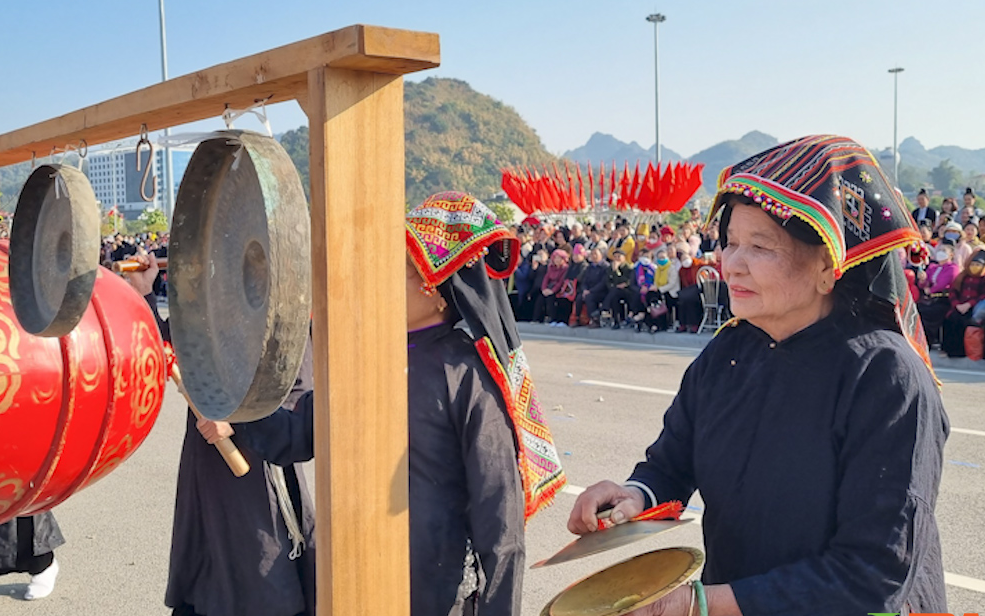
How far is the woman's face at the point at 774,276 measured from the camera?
183 cm

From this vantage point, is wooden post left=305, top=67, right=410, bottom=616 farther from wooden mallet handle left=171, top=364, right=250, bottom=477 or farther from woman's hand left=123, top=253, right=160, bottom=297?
woman's hand left=123, top=253, right=160, bottom=297

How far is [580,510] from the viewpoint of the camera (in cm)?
203

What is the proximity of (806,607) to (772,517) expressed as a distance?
188 millimetres

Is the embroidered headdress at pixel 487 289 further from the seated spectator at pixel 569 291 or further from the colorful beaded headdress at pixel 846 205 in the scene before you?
the seated spectator at pixel 569 291

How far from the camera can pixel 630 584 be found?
1.73 m

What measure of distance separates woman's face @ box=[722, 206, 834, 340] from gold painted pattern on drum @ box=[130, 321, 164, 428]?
52.4 inches

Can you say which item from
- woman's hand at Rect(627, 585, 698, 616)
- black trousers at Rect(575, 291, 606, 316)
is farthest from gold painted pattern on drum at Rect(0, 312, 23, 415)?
black trousers at Rect(575, 291, 606, 316)

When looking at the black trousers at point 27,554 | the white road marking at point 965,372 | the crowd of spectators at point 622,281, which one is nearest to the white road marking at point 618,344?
the crowd of spectators at point 622,281

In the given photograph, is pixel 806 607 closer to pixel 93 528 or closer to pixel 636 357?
pixel 93 528

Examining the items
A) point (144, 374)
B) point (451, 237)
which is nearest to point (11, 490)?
point (144, 374)

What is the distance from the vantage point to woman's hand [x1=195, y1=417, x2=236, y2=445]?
2488mm

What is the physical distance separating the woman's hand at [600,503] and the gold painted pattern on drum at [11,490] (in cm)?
118

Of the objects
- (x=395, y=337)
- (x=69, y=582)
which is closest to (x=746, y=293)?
(x=395, y=337)

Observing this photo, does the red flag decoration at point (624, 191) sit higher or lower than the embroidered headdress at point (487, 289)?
higher
